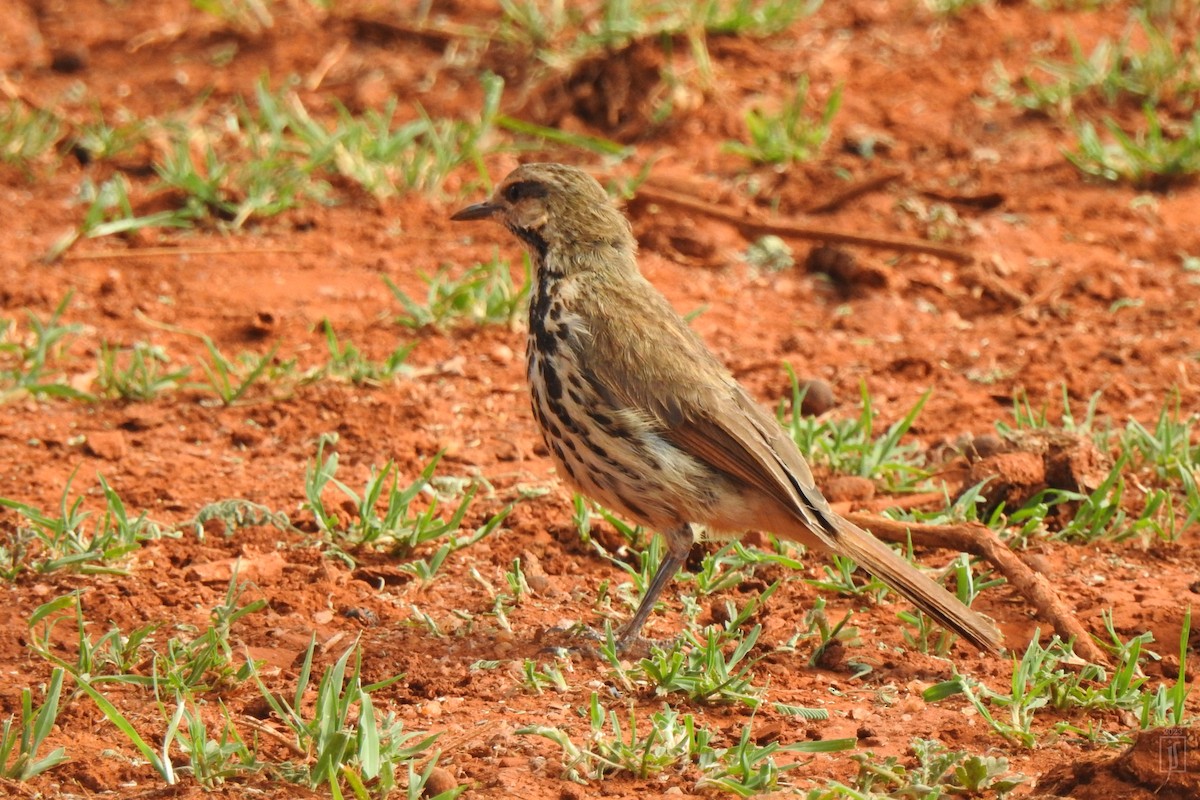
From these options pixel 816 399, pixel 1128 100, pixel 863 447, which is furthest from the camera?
pixel 1128 100

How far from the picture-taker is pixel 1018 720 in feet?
14.4

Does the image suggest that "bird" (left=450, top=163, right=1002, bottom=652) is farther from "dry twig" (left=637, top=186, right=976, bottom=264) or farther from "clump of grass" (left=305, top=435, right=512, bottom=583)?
"dry twig" (left=637, top=186, right=976, bottom=264)

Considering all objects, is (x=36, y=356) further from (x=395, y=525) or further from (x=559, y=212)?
(x=559, y=212)

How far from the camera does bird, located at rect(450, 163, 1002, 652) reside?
5109 mm

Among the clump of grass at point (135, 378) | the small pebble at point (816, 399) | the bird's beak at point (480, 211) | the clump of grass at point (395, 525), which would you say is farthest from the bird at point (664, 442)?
the clump of grass at point (135, 378)

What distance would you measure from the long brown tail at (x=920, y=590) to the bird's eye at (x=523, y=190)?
5.59ft

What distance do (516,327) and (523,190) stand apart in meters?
1.60

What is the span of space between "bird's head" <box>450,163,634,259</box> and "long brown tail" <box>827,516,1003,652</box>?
4.73 feet

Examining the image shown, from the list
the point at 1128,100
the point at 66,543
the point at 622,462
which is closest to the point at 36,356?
the point at 66,543

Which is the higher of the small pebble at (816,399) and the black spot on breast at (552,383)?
the black spot on breast at (552,383)

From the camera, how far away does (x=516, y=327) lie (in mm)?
7477

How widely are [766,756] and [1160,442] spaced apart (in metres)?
2.54

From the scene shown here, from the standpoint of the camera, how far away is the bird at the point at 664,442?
511 cm

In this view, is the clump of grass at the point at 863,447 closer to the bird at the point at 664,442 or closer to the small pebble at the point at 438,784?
the bird at the point at 664,442
